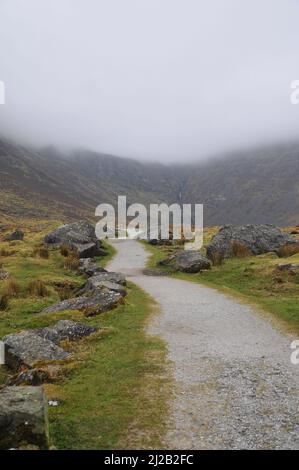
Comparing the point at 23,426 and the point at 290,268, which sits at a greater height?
the point at 23,426

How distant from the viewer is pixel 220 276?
37.8m

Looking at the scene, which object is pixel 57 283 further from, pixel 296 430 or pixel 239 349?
pixel 296 430

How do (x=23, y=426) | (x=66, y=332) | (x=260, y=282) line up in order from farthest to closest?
1. (x=260, y=282)
2. (x=66, y=332)
3. (x=23, y=426)

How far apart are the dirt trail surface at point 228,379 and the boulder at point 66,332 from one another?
120 inches

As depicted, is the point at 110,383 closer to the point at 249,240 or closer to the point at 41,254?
the point at 249,240

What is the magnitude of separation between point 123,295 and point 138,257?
26.4 metres

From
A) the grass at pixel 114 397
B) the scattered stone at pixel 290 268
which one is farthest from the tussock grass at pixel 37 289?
the scattered stone at pixel 290 268

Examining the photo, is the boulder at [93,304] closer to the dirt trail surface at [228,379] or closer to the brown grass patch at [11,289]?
the dirt trail surface at [228,379]

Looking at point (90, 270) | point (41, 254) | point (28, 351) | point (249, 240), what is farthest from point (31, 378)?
point (41, 254)

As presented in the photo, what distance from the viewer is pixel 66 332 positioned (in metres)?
20.4

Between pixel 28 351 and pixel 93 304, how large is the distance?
28.0 feet

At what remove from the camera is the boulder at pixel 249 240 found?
44281mm

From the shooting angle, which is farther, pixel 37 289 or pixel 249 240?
pixel 249 240

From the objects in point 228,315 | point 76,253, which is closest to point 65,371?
point 228,315
